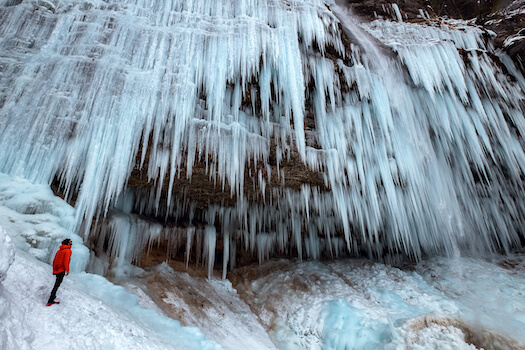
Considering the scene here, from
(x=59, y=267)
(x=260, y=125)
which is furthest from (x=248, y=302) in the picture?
(x=59, y=267)

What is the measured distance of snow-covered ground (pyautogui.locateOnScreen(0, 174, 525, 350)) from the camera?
3049 mm

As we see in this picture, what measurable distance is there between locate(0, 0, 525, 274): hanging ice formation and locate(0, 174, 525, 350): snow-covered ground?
0.83m

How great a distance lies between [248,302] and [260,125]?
4.45m

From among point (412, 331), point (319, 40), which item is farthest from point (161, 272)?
point (319, 40)

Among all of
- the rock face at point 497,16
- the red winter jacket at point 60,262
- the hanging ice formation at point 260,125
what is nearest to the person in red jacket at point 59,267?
the red winter jacket at point 60,262

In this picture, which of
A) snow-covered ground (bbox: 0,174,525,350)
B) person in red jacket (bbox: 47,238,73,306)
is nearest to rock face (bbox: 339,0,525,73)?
snow-covered ground (bbox: 0,174,525,350)

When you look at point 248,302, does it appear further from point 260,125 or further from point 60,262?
point 60,262

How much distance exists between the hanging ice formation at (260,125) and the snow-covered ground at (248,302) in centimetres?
83

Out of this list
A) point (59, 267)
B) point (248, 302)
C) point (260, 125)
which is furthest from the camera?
point (248, 302)

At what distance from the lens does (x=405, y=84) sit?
8133 millimetres

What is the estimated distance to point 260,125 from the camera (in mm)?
6848

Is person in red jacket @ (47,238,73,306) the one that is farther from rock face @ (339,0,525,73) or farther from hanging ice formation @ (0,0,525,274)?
rock face @ (339,0,525,73)

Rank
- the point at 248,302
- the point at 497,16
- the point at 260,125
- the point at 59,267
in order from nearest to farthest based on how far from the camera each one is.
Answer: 1. the point at 59,267
2. the point at 260,125
3. the point at 248,302
4. the point at 497,16

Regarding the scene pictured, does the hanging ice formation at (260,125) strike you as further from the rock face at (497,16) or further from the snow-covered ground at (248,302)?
the snow-covered ground at (248,302)
